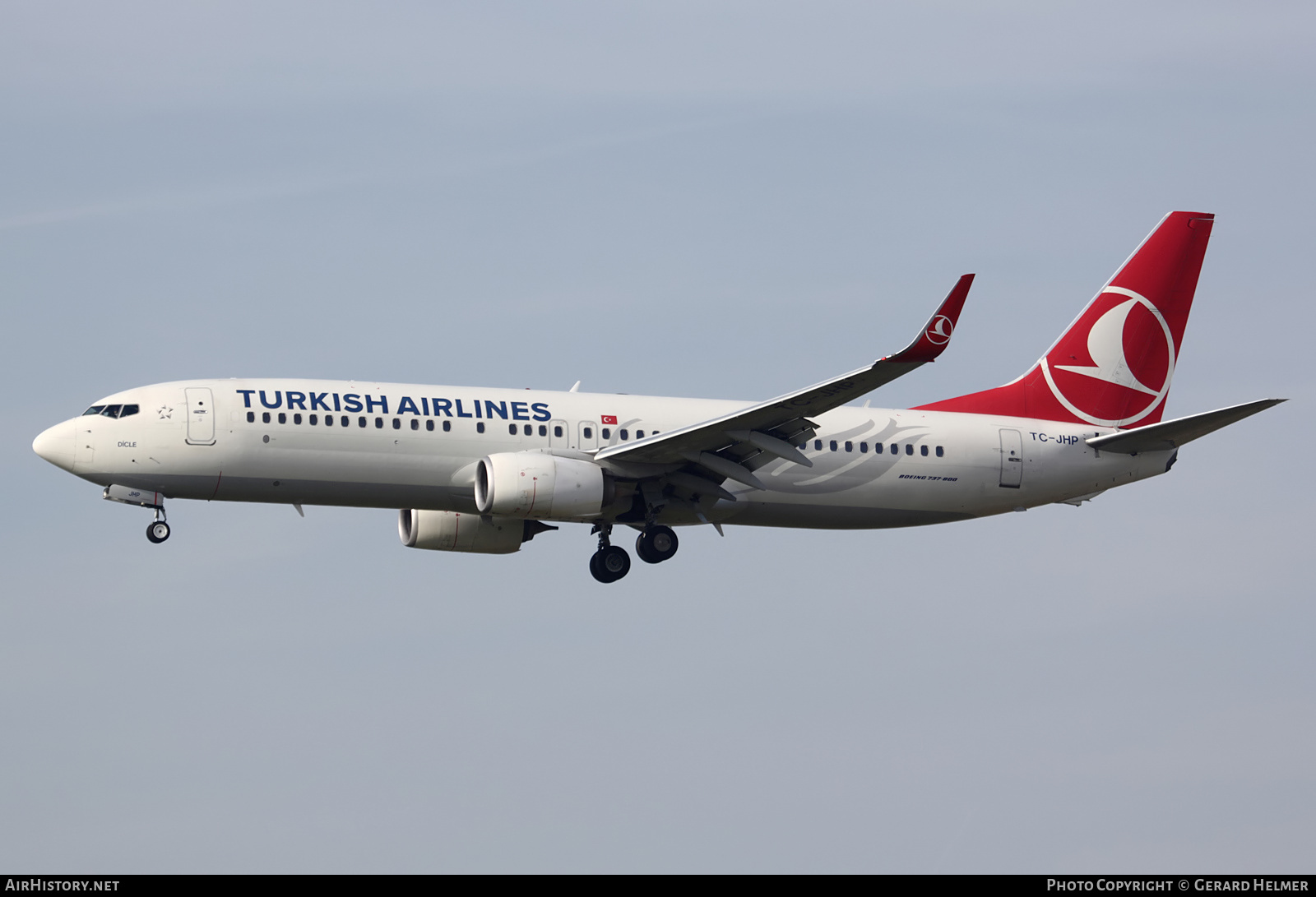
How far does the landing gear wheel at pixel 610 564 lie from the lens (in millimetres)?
49438

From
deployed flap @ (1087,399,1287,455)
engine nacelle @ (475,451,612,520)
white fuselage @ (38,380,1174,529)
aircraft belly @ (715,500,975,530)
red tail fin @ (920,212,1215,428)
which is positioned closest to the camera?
engine nacelle @ (475,451,612,520)

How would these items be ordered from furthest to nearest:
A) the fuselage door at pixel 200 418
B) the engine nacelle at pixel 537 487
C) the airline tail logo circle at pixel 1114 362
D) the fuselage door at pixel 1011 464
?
the airline tail logo circle at pixel 1114 362 → the fuselage door at pixel 1011 464 → the fuselage door at pixel 200 418 → the engine nacelle at pixel 537 487

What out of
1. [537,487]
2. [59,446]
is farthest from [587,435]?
Result: [59,446]

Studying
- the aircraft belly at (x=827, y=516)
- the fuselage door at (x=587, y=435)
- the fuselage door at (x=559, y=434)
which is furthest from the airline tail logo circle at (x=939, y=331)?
the fuselage door at (x=559, y=434)

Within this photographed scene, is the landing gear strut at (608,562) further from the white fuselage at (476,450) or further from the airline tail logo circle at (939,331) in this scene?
the airline tail logo circle at (939,331)

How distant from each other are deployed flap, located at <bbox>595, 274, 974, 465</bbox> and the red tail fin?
330 inches

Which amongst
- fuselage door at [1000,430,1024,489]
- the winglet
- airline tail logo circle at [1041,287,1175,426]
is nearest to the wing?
the winglet

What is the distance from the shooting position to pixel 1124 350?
178 ft

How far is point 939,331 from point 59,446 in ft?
69.0

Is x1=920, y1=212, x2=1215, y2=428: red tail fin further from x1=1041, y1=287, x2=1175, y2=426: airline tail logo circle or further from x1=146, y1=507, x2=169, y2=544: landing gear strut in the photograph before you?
x1=146, y1=507, x2=169, y2=544: landing gear strut

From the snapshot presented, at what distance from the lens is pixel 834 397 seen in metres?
43.8

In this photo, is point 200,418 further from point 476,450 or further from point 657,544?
point 657,544

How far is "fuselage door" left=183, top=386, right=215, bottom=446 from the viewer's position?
45.1 metres

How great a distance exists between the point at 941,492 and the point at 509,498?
12.3 m
